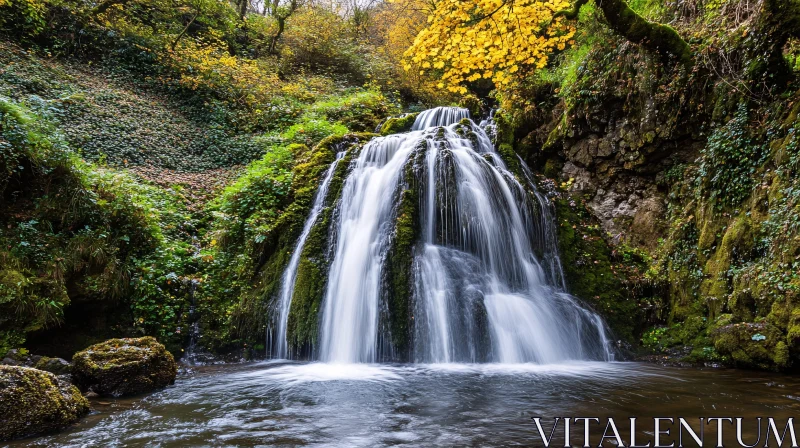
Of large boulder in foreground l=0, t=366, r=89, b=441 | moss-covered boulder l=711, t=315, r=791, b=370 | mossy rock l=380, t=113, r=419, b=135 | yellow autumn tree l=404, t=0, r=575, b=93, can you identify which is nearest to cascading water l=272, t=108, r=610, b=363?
moss-covered boulder l=711, t=315, r=791, b=370

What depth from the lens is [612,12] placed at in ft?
26.0

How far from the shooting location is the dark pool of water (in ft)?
10.7

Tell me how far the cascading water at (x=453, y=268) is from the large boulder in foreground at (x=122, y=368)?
7.48 ft

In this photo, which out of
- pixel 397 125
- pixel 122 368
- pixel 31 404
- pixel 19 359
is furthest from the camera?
pixel 397 125

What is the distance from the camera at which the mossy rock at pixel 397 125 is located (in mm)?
12931

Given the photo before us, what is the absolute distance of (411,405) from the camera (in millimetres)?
4098

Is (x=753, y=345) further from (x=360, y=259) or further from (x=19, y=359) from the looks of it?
(x=19, y=359)

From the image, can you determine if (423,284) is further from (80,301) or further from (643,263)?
(80,301)

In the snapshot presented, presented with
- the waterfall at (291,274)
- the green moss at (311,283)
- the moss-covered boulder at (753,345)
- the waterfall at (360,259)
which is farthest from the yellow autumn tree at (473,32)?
the moss-covered boulder at (753,345)

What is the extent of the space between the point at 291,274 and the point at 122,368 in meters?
3.31

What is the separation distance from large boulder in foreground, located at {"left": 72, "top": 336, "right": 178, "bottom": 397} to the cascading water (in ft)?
7.48

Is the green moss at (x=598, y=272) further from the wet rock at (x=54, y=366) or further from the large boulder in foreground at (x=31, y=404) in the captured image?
the wet rock at (x=54, y=366)

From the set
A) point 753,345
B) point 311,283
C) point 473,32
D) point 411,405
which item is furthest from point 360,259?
point 753,345

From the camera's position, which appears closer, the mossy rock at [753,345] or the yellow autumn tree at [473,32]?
the mossy rock at [753,345]
